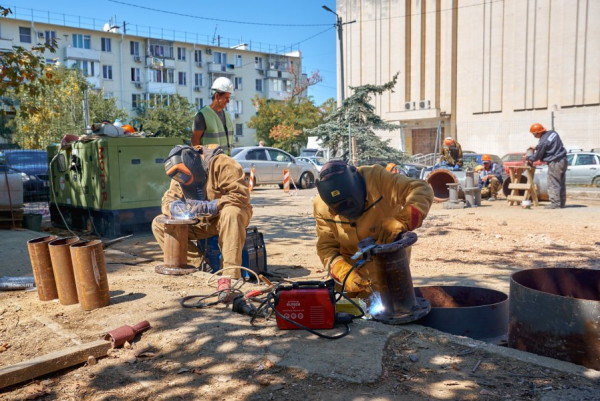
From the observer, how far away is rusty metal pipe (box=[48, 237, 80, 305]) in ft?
14.9

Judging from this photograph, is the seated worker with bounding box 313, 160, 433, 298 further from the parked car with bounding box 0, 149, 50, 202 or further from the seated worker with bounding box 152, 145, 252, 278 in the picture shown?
the parked car with bounding box 0, 149, 50, 202

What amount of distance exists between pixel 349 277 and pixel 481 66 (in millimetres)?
29574

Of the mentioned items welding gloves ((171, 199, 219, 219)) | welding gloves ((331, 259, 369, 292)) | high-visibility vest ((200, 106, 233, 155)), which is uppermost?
high-visibility vest ((200, 106, 233, 155))

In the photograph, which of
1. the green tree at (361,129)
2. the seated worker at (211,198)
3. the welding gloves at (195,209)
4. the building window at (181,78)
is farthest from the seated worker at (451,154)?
the building window at (181,78)

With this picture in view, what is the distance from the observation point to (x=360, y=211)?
415 cm

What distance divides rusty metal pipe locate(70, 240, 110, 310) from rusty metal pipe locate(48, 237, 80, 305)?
130mm

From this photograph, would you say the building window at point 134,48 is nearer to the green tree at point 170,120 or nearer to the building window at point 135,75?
the building window at point 135,75

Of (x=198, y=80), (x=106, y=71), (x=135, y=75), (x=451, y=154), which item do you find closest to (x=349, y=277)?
(x=451, y=154)

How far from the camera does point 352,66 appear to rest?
36.4m

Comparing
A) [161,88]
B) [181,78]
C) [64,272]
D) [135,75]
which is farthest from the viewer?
[181,78]

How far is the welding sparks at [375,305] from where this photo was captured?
392cm

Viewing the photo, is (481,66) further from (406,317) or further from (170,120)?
(406,317)

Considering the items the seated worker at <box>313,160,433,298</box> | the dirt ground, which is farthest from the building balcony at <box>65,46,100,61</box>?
the seated worker at <box>313,160,433,298</box>

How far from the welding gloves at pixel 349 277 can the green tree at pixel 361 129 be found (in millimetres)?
14420
